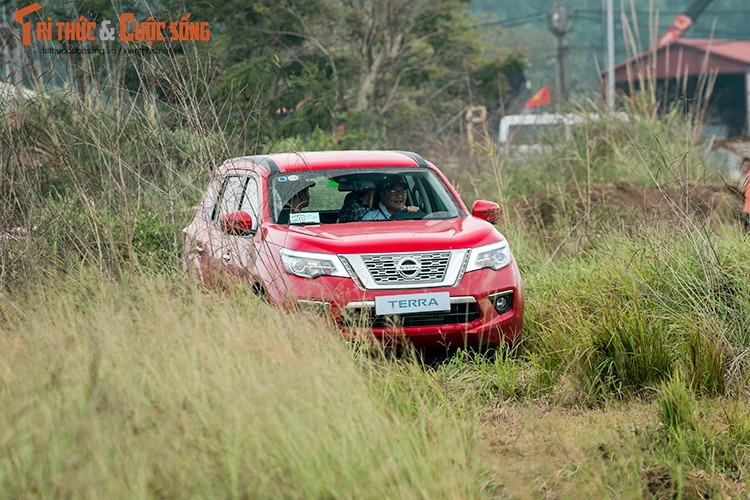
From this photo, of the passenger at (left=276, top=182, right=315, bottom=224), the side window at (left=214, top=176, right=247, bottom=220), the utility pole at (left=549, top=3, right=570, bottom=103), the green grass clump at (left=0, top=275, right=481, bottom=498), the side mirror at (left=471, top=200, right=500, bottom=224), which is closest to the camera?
the green grass clump at (left=0, top=275, right=481, bottom=498)

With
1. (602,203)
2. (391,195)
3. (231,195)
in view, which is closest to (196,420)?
(231,195)

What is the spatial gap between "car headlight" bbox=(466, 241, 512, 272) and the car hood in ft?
0.18

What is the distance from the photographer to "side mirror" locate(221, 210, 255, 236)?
26.7 ft

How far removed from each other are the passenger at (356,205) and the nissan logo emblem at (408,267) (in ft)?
4.53

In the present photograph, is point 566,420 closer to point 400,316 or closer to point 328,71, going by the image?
point 400,316

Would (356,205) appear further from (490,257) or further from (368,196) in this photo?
(490,257)

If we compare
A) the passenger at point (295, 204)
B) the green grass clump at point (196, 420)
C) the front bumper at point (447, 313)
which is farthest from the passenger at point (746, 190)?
the green grass clump at point (196, 420)

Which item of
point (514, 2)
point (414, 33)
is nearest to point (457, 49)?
point (414, 33)

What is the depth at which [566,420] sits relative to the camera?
665 centimetres

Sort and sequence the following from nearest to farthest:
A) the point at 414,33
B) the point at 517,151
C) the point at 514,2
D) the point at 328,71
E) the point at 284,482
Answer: the point at 284,482
the point at 517,151
the point at 328,71
the point at 414,33
the point at 514,2

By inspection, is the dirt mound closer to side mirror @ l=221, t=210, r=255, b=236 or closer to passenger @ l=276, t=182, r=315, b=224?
passenger @ l=276, t=182, r=315, b=224

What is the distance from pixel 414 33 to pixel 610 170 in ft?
37.8

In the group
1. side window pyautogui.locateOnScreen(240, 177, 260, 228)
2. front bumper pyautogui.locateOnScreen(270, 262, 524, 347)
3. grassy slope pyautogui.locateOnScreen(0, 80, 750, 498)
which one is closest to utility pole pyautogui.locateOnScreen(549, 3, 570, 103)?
side window pyautogui.locateOnScreen(240, 177, 260, 228)

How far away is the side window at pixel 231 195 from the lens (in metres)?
8.05
